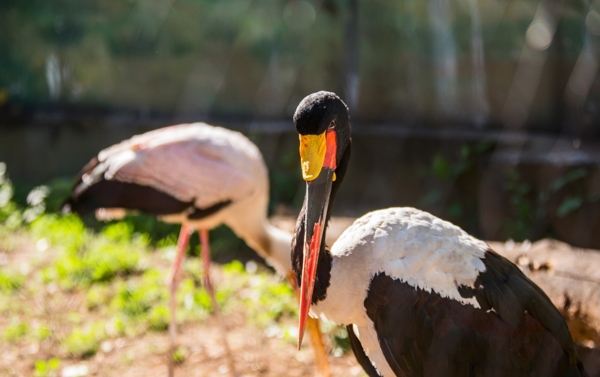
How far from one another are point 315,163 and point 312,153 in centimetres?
3

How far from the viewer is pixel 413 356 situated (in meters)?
2.08

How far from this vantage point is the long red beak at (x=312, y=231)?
2002mm

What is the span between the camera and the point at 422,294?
2037 mm

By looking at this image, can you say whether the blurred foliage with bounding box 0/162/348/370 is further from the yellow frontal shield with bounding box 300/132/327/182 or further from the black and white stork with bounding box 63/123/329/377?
the yellow frontal shield with bounding box 300/132/327/182

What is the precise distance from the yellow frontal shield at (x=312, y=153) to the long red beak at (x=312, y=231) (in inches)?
1.0

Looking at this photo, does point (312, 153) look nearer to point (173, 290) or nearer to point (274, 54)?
point (173, 290)

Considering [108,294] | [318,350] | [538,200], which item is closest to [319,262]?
[318,350]

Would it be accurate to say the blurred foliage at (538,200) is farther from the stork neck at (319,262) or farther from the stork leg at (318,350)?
the stork neck at (319,262)

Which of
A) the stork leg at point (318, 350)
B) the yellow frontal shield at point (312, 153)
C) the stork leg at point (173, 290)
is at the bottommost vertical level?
the stork leg at point (173, 290)

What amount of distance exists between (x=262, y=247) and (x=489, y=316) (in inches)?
67.9

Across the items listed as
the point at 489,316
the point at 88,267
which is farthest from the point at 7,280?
the point at 489,316

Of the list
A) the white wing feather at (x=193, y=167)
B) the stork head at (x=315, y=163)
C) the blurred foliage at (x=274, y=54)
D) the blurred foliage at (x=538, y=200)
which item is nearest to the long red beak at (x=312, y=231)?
the stork head at (x=315, y=163)

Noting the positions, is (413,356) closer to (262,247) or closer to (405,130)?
(262,247)

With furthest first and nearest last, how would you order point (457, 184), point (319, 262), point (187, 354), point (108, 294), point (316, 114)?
point (457, 184)
point (108, 294)
point (187, 354)
point (319, 262)
point (316, 114)
